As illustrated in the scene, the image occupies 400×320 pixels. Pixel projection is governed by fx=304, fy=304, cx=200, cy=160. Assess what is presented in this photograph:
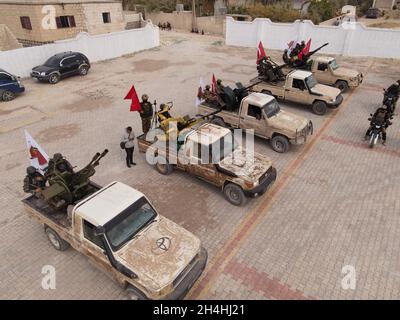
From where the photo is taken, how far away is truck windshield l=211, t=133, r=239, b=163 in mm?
9344

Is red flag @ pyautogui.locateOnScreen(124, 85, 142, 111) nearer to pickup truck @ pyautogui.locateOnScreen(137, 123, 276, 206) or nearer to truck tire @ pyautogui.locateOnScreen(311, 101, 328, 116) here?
pickup truck @ pyautogui.locateOnScreen(137, 123, 276, 206)

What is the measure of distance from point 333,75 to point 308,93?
369cm

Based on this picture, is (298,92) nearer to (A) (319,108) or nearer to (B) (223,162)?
(A) (319,108)

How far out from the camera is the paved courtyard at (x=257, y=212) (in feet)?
23.2

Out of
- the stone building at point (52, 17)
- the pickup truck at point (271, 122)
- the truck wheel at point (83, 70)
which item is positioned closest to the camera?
the pickup truck at point (271, 122)

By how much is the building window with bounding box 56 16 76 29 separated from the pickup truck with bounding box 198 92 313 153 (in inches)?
905

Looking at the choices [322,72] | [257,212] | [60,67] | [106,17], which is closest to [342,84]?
[322,72]

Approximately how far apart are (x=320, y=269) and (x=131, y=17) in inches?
1459

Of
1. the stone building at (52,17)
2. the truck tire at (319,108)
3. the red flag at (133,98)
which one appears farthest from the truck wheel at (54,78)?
the truck tire at (319,108)

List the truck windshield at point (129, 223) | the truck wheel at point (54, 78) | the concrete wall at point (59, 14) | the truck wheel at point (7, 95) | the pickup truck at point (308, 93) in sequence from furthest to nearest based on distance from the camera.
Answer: the concrete wall at point (59, 14)
the truck wheel at point (54, 78)
the truck wheel at point (7, 95)
the pickup truck at point (308, 93)
the truck windshield at point (129, 223)

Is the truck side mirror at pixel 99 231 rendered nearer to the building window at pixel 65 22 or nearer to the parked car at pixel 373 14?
the building window at pixel 65 22

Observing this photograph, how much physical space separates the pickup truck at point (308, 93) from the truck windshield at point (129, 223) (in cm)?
1073
